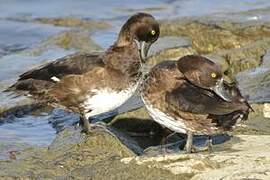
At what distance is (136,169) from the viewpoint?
219 inches

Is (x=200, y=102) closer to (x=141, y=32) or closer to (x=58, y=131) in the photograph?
(x=141, y=32)

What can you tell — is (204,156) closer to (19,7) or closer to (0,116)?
(0,116)

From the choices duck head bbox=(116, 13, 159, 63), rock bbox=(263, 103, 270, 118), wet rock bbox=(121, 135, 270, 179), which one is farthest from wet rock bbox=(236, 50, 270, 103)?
wet rock bbox=(121, 135, 270, 179)

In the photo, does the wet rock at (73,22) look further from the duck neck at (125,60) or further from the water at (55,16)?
the duck neck at (125,60)

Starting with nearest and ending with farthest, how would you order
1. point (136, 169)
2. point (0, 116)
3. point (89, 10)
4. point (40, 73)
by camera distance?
point (136, 169) → point (40, 73) → point (0, 116) → point (89, 10)

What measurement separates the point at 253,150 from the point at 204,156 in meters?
0.45

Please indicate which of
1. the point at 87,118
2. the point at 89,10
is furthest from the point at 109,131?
the point at 89,10

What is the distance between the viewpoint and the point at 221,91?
6.00 meters

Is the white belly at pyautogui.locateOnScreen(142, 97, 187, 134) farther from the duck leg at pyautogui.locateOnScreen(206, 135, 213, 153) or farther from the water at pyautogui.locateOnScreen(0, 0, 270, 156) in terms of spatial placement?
the water at pyautogui.locateOnScreen(0, 0, 270, 156)

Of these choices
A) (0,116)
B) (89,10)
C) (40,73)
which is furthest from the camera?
(89,10)

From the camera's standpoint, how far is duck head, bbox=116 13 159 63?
7.23 m

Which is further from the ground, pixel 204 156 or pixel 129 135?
pixel 204 156

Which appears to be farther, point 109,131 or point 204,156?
point 109,131

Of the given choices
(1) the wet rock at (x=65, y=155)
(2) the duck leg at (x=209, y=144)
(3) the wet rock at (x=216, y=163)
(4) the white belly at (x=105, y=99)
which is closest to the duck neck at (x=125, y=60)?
(4) the white belly at (x=105, y=99)
